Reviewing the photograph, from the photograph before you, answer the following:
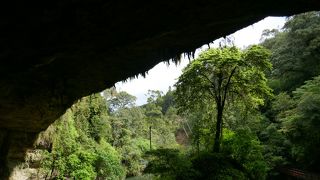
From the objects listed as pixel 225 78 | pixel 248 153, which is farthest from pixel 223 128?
pixel 225 78

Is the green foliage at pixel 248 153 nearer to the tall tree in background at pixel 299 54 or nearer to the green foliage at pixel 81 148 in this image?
the green foliage at pixel 81 148

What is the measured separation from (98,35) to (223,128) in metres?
15.7

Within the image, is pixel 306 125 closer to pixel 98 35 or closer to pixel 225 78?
pixel 225 78

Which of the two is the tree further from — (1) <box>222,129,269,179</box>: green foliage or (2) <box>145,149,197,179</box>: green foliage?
(2) <box>145,149,197,179</box>: green foliage

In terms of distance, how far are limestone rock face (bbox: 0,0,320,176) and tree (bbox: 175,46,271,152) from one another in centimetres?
1078

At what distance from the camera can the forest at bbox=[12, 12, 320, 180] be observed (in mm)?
16188

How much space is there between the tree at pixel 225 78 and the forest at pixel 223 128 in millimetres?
50

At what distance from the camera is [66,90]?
8406mm

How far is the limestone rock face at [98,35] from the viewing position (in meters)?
4.34

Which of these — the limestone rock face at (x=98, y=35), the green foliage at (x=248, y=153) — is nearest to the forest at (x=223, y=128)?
the green foliage at (x=248, y=153)

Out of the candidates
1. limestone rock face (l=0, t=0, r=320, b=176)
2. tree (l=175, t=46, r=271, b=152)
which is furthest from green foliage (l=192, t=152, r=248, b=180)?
limestone rock face (l=0, t=0, r=320, b=176)

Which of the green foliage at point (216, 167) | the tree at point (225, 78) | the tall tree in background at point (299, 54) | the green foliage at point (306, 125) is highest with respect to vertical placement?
the tall tree in background at point (299, 54)

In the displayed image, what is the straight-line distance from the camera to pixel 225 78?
19.0 metres

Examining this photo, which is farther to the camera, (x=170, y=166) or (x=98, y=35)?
(x=170, y=166)
